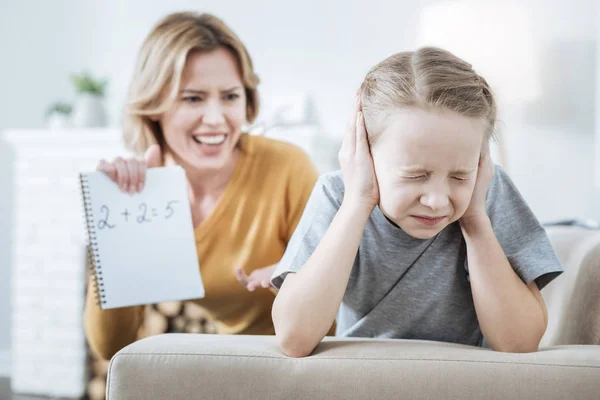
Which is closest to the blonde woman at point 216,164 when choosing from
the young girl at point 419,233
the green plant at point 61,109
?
the young girl at point 419,233

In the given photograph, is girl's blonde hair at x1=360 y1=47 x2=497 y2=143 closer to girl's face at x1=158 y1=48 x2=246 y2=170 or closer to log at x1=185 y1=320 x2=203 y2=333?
girl's face at x1=158 y1=48 x2=246 y2=170

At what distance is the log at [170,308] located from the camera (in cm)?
179

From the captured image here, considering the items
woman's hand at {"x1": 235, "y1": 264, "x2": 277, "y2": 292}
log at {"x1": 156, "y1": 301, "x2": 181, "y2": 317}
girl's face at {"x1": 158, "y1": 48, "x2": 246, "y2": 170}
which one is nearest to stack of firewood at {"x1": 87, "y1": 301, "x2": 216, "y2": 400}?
log at {"x1": 156, "y1": 301, "x2": 181, "y2": 317}

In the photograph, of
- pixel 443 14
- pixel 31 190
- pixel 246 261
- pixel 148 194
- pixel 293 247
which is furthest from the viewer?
pixel 31 190

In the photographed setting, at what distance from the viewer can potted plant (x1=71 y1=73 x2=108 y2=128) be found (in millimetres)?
3029

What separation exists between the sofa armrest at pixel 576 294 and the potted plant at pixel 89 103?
2280 mm

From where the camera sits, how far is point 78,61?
3406 millimetres

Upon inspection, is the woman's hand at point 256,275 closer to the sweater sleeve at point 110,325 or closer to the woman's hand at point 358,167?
the sweater sleeve at point 110,325

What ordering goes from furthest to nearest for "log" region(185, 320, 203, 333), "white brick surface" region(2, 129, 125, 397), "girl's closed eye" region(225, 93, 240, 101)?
1. "white brick surface" region(2, 129, 125, 397)
2. "log" region(185, 320, 203, 333)
3. "girl's closed eye" region(225, 93, 240, 101)

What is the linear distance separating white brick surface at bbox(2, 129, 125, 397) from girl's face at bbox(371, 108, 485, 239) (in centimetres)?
221

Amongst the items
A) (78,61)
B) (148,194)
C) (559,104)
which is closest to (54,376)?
(78,61)

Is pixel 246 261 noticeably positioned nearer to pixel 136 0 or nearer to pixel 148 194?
pixel 148 194

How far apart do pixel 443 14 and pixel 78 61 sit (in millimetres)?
1806

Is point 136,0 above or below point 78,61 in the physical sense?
above
